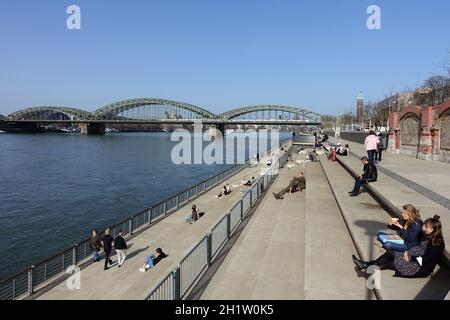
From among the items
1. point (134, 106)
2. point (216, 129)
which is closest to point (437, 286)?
point (216, 129)

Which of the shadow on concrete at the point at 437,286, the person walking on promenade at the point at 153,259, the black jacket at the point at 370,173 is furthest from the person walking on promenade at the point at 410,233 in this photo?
the person walking on promenade at the point at 153,259

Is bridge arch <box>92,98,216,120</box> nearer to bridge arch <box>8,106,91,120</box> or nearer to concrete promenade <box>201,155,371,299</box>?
bridge arch <box>8,106,91,120</box>

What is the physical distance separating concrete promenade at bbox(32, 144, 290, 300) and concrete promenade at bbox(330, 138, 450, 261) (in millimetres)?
5396

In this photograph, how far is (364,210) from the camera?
1098 cm

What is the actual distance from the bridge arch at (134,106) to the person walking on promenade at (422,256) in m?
173

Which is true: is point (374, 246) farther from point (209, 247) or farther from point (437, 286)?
point (209, 247)

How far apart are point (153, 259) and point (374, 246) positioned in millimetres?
6951

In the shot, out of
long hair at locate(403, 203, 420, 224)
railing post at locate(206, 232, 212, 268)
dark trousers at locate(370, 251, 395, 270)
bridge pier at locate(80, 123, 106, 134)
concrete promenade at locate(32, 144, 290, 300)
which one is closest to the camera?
dark trousers at locate(370, 251, 395, 270)

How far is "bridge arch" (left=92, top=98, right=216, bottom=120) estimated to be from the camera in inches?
7008

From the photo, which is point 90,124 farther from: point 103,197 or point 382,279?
point 382,279

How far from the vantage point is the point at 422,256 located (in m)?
6.36

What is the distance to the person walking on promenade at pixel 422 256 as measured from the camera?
6188 millimetres

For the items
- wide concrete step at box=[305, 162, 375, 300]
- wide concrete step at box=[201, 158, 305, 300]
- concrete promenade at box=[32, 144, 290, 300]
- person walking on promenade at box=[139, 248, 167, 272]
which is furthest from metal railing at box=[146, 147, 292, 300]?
person walking on promenade at box=[139, 248, 167, 272]
